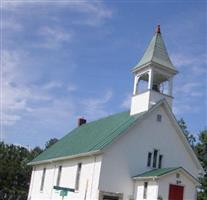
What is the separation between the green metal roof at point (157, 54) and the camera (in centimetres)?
3416

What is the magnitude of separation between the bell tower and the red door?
594 cm

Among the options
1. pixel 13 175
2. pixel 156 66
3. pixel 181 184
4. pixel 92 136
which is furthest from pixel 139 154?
pixel 13 175

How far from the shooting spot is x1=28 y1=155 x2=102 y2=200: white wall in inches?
1198

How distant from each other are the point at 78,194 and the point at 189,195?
763cm

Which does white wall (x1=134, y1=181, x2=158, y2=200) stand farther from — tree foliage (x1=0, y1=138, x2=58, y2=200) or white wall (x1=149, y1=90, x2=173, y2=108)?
tree foliage (x1=0, y1=138, x2=58, y2=200)

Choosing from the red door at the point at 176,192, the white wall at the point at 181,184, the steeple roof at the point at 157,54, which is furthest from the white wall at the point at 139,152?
the steeple roof at the point at 157,54

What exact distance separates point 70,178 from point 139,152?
5923 mm

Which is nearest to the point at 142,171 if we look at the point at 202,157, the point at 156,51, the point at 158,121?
the point at 158,121

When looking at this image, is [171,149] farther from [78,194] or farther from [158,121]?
[78,194]

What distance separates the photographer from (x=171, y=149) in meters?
33.5

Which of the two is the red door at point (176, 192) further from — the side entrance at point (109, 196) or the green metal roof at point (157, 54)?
the green metal roof at point (157, 54)

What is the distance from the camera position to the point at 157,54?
114ft

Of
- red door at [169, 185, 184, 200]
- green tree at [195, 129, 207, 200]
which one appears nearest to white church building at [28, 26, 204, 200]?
red door at [169, 185, 184, 200]

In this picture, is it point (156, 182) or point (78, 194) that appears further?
point (78, 194)
